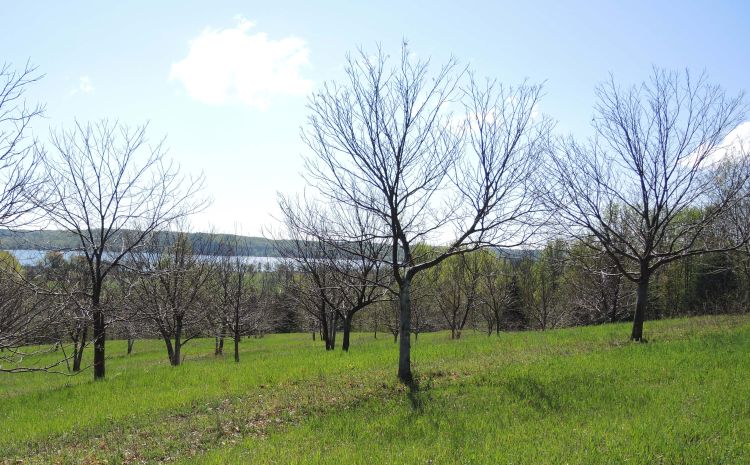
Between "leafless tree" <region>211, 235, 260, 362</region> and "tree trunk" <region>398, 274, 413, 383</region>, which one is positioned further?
"leafless tree" <region>211, 235, 260, 362</region>

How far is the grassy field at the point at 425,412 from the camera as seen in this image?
5.30 m

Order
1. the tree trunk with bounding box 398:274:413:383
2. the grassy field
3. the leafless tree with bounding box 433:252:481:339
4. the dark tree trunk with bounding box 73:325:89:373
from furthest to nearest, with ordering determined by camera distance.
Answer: the leafless tree with bounding box 433:252:481:339 → the tree trunk with bounding box 398:274:413:383 → the dark tree trunk with bounding box 73:325:89:373 → the grassy field

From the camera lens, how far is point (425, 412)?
6.93 meters

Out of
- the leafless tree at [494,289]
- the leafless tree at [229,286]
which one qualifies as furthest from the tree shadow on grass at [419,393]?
the leafless tree at [494,289]

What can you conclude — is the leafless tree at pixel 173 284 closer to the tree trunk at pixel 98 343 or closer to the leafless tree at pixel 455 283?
the tree trunk at pixel 98 343

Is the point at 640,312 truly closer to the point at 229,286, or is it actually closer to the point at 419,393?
the point at 419,393

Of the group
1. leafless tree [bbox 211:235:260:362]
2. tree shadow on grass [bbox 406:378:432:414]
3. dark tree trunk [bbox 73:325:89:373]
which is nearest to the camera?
dark tree trunk [bbox 73:325:89:373]

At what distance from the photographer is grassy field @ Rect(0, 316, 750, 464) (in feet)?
17.4

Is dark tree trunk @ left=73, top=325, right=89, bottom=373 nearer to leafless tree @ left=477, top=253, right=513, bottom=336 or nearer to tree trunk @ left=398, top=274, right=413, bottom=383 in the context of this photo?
tree trunk @ left=398, top=274, right=413, bottom=383

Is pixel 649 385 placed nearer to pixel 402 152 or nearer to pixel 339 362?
pixel 402 152

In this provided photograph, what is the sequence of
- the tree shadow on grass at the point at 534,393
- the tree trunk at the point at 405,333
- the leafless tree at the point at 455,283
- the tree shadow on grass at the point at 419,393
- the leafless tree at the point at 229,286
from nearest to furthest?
the tree shadow on grass at the point at 534,393
the tree shadow on grass at the point at 419,393
the tree trunk at the point at 405,333
the leafless tree at the point at 229,286
the leafless tree at the point at 455,283

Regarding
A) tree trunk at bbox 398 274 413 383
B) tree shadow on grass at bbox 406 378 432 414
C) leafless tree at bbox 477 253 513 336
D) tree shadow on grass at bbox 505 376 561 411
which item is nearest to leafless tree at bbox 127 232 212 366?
tree trunk at bbox 398 274 413 383

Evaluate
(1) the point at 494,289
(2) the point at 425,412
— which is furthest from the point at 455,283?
(2) the point at 425,412

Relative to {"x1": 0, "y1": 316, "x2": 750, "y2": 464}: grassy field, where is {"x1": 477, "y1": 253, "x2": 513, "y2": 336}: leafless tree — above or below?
above
